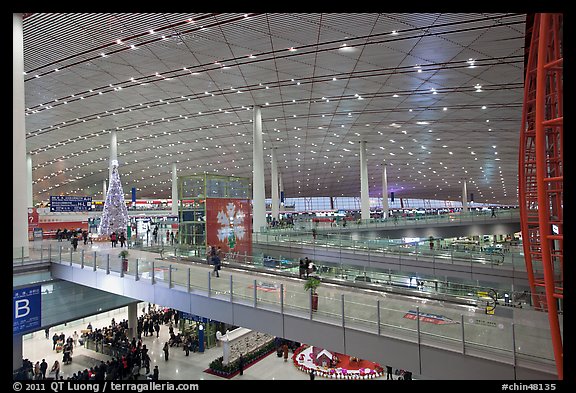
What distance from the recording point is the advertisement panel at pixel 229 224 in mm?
20062

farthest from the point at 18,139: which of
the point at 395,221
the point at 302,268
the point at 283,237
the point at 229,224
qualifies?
the point at 395,221

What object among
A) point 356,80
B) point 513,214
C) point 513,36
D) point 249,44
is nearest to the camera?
point 513,36

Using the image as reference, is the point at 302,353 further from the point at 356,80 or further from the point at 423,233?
the point at 423,233

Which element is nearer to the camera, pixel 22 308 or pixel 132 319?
pixel 22 308

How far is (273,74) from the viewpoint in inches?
964

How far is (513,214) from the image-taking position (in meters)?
44.7

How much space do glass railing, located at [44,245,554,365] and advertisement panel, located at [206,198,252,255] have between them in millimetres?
5754

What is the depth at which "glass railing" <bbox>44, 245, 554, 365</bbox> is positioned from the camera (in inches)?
289

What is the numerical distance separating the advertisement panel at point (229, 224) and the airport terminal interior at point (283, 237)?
117mm

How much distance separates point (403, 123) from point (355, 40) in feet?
68.8

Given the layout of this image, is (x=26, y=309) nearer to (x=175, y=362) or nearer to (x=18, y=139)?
(x=18, y=139)

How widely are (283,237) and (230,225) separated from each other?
642 cm

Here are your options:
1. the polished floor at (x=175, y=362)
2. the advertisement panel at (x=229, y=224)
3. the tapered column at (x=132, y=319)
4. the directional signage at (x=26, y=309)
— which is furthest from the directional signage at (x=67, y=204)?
the directional signage at (x=26, y=309)
